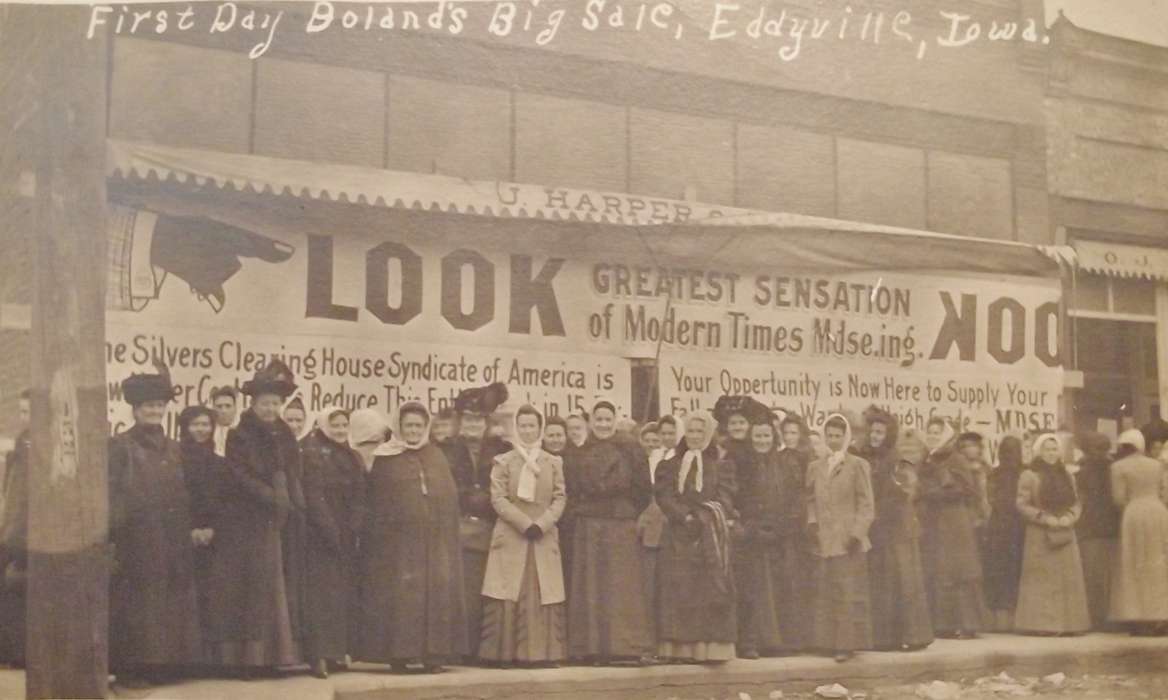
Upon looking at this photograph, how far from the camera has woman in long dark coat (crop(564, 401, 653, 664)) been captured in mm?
4098

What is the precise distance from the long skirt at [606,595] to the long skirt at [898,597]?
82cm

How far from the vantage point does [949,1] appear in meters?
4.55

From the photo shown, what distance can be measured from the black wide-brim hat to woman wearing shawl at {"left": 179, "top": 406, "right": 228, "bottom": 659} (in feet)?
0.30

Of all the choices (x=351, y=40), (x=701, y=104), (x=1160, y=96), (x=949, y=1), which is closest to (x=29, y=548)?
(x=351, y=40)

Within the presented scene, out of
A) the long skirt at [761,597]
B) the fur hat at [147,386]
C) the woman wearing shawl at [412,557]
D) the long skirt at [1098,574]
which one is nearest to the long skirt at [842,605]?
the long skirt at [761,597]

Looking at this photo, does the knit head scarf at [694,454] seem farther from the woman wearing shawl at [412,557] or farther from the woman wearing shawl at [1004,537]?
the woman wearing shawl at [1004,537]

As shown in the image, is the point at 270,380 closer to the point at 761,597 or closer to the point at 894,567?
the point at 761,597

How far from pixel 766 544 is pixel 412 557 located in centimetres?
116

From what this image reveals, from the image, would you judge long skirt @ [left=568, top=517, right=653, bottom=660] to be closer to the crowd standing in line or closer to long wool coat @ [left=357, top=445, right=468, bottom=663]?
the crowd standing in line

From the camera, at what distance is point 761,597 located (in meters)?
4.28

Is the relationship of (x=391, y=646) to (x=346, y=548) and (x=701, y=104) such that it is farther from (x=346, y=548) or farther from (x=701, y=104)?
(x=701, y=104)

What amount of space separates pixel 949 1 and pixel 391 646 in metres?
2.87

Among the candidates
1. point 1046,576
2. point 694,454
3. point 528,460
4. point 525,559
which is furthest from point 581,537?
point 1046,576

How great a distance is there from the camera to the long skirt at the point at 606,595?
161 inches
